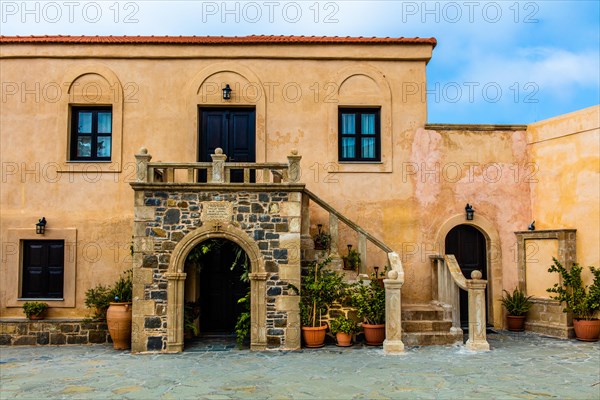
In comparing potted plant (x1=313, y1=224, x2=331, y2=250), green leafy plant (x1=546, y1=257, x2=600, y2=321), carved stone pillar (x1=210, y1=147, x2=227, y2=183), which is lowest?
green leafy plant (x1=546, y1=257, x2=600, y2=321)

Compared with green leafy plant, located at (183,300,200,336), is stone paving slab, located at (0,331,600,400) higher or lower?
lower

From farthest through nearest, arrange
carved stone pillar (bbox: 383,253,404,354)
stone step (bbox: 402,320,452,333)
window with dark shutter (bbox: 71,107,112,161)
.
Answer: window with dark shutter (bbox: 71,107,112,161) → stone step (bbox: 402,320,452,333) → carved stone pillar (bbox: 383,253,404,354)

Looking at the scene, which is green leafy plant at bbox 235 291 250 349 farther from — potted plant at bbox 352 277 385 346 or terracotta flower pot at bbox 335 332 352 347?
potted plant at bbox 352 277 385 346

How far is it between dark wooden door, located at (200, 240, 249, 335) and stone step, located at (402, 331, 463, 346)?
3.91m

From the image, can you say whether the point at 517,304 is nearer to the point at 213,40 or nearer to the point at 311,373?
Answer: the point at 311,373

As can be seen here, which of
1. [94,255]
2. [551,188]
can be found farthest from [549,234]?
[94,255]

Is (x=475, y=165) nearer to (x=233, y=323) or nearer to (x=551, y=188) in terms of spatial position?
(x=551, y=188)

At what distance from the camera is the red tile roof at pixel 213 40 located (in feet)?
41.7

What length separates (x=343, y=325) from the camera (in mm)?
10781

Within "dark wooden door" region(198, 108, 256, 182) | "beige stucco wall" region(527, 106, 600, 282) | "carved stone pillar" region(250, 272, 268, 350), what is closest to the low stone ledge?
"beige stucco wall" region(527, 106, 600, 282)

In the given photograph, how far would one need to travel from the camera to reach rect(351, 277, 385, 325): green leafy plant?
10.9 m

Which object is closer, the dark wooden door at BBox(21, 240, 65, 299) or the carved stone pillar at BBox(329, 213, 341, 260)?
the carved stone pillar at BBox(329, 213, 341, 260)

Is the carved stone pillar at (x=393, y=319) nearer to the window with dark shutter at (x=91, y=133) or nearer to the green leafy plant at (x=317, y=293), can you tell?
the green leafy plant at (x=317, y=293)

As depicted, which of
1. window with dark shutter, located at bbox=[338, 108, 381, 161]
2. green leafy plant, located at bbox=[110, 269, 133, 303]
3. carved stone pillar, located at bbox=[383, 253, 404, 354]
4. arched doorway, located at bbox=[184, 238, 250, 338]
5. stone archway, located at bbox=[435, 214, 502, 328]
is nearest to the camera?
carved stone pillar, located at bbox=[383, 253, 404, 354]
